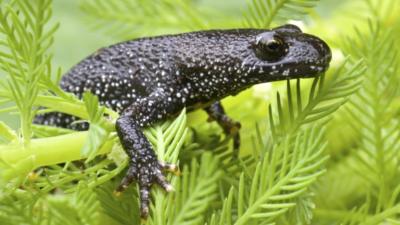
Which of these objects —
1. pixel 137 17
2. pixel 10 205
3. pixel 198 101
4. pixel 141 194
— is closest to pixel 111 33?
pixel 137 17

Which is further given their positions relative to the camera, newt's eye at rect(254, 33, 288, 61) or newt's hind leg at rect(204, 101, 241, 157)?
newt's hind leg at rect(204, 101, 241, 157)

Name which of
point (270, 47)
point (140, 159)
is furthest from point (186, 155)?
point (270, 47)

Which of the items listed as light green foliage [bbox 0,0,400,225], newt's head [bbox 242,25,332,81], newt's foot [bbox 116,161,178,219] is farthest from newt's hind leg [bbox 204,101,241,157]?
newt's foot [bbox 116,161,178,219]

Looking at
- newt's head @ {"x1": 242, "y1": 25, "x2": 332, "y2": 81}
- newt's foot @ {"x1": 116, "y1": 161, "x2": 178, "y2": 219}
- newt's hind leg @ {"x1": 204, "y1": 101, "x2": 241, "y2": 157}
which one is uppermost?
newt's head @ {"x1": 242, "y1": 25, "x2": 332, "y2": 81}

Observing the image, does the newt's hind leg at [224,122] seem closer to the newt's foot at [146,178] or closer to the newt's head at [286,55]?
the newt's head at [286,55]

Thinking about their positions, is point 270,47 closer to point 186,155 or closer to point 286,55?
point 286,55

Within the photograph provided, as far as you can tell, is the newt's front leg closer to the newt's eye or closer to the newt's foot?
the newt's foot
